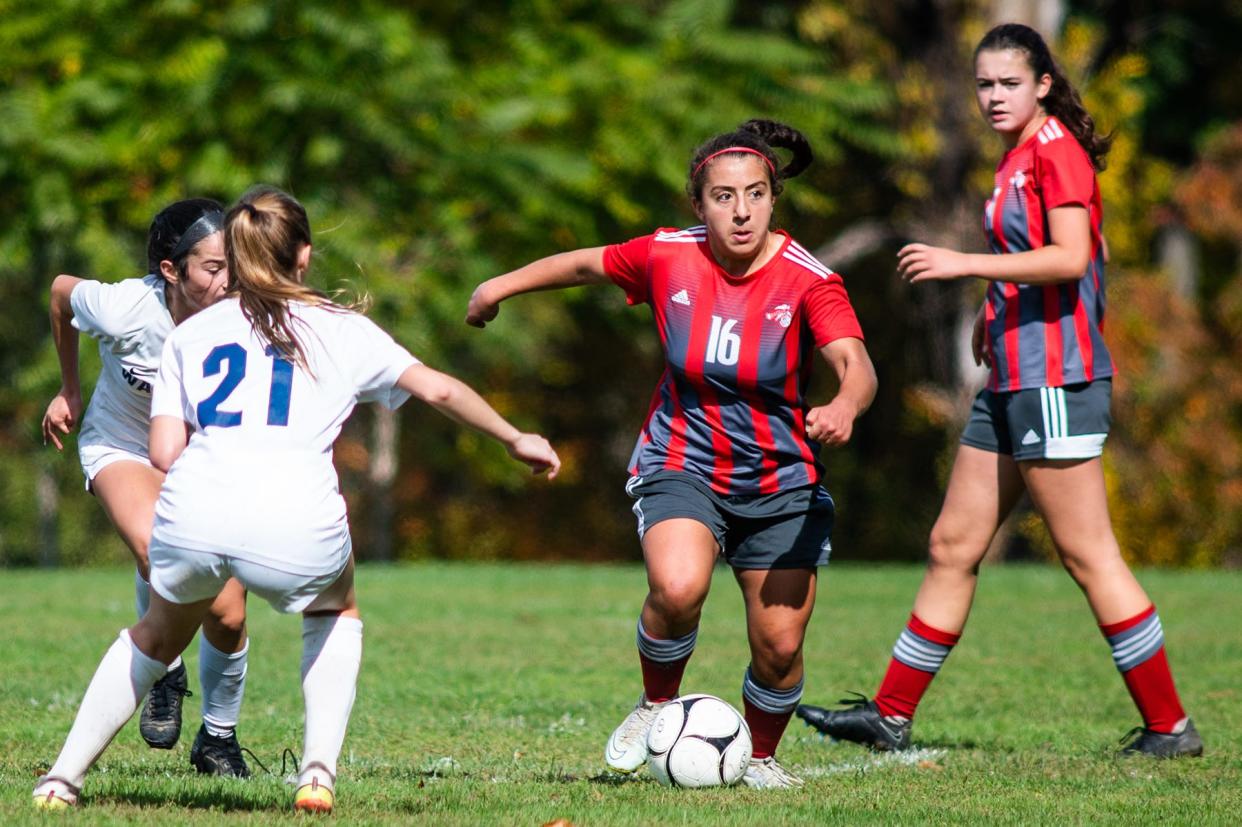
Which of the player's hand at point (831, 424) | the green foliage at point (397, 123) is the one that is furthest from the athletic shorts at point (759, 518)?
the green foliage at point (397, 123)

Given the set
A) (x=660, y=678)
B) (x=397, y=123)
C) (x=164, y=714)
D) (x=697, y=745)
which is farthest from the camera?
(x=397, y=123)

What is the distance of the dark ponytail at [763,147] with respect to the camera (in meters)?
5.33

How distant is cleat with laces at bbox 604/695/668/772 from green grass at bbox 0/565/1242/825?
0.36 ft

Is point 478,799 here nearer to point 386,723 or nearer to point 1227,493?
point 386,723

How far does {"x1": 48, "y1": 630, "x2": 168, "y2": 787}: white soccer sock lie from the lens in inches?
169

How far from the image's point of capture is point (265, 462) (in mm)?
4203

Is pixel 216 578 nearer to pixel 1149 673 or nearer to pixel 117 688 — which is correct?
pixel 117 688

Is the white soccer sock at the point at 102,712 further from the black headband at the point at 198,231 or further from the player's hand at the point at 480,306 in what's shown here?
the player's hand at the point at 480,306

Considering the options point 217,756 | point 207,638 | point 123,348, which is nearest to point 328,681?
point 207,638

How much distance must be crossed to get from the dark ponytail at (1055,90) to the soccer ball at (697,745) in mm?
2490

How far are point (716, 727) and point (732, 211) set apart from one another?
1635 millimetres

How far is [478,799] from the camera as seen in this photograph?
4695 millimetres

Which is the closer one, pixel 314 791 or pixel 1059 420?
pixel 314 791

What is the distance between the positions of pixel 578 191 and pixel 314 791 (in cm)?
1430
